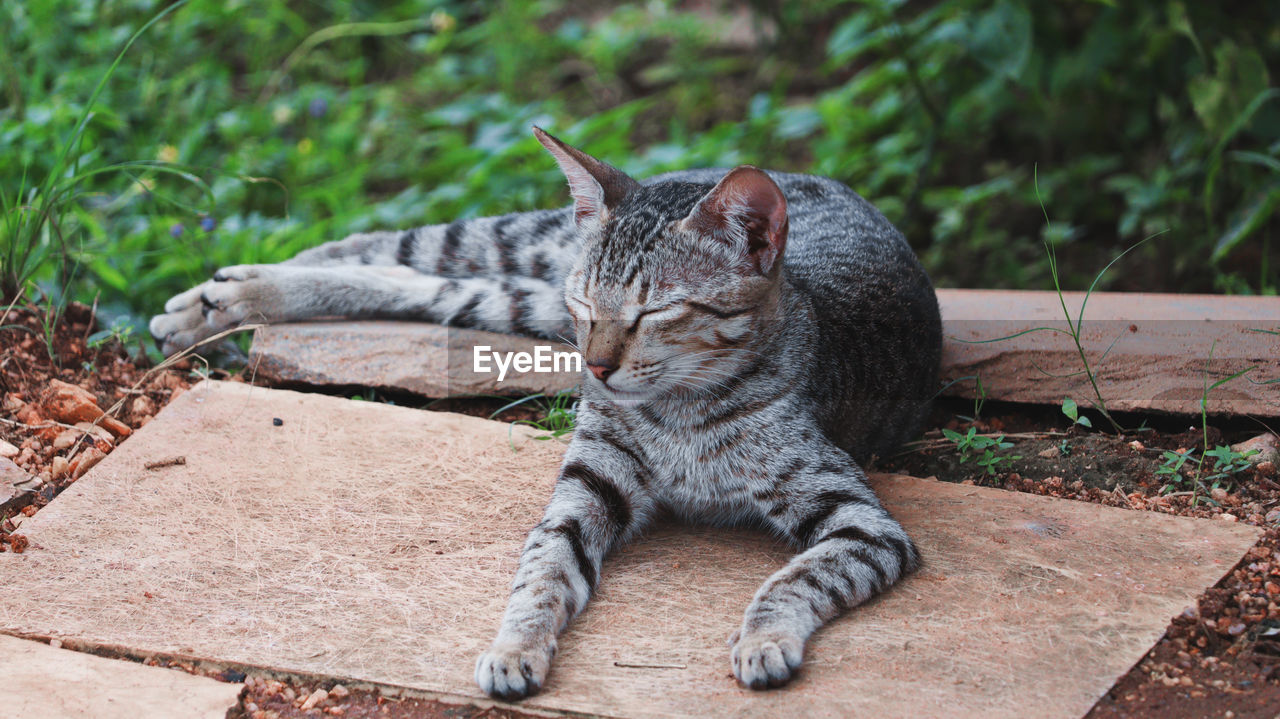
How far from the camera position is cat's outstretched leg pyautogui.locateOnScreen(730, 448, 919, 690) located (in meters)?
2.50

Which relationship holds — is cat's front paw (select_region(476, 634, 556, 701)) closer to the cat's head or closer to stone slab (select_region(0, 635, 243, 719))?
stone slab (select_region(0, 635, 243, 719))

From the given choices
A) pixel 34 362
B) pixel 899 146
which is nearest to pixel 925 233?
pixel 899 146

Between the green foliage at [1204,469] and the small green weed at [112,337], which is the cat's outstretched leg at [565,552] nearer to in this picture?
the green foliage at [1204,469]

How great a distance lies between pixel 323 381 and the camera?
13.4 ft

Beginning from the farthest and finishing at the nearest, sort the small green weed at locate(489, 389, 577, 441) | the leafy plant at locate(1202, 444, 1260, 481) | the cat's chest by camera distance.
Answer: the small green weed at locate(489, 389, 577, 441) < the leafy plant at locate(1202, 444, 1260, 481) < the cat's chest

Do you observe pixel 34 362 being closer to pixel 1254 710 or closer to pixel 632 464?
pixel 632 464

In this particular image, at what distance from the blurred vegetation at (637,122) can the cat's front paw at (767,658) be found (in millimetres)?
2710

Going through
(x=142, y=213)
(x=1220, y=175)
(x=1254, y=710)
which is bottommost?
(x=142, y=213)

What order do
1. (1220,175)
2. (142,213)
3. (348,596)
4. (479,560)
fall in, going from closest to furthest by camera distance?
1. (348,596)
2. (479,560)
3. (1220,175)
4. (142,213)

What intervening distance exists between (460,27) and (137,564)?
6.18 meters

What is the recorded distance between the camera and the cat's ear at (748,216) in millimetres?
2871

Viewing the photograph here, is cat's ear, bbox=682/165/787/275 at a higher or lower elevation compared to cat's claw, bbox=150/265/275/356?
higher

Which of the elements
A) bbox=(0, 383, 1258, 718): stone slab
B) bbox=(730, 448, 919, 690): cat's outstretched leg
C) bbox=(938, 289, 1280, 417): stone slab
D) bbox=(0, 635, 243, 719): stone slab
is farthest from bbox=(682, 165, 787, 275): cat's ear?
bbox=(0, 635, 243, 719): stone slab

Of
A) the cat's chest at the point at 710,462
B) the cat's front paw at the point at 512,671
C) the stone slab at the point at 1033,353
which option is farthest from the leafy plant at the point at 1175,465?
the cat's front paw at the point at 512,671
